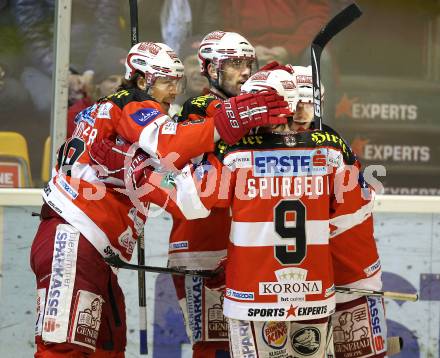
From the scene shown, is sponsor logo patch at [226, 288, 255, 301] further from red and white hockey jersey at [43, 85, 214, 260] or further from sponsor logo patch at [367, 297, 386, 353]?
sponsor logo patch at [367, 297, 386, 353]

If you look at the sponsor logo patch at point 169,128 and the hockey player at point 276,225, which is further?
the sponsor logo patch at point 169,128

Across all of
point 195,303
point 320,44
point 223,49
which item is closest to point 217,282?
point 195,303

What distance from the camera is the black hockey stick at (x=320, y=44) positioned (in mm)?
4004

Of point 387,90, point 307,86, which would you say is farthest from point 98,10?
point 307,86

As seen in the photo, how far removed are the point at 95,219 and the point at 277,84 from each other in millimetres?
876

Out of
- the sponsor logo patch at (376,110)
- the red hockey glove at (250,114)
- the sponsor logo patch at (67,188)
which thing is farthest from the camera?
the sponsor logo patch at (376,110)

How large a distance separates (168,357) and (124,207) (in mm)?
1237

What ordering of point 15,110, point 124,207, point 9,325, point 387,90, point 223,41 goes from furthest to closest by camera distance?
point 387,90
point 15,110
point 9,325
point 223,41
point 124,207

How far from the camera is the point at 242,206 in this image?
3.65 m

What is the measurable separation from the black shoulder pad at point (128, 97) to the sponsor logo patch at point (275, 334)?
0.93 meters

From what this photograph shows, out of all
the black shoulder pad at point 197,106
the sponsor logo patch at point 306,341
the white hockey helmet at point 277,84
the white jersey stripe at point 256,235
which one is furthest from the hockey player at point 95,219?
the sponsor logo patch at point 306,341

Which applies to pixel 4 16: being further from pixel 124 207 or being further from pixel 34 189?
pixel 124 207

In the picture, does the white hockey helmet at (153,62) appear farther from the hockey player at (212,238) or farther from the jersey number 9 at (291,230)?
the jersey number 9 at (291,230)

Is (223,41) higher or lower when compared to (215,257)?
higher
